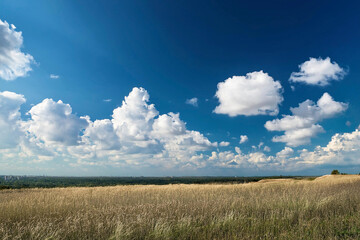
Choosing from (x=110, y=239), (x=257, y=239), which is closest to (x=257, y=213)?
(x=257, y=239)

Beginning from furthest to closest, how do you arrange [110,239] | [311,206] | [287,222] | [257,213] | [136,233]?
[311,206] → [257,213] → [287,222] → [136,233] → [110,239]

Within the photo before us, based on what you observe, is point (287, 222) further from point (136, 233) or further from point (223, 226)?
point (136, 233)

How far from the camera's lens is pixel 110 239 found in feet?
19.2

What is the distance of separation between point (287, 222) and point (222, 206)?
2.71m

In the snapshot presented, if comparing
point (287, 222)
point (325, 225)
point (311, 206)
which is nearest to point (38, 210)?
point (287, 222)

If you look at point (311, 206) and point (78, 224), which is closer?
point (78, 224)

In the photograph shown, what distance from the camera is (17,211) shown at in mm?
8867

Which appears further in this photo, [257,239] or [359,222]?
[359,222]

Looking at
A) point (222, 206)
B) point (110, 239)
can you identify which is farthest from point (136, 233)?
point (222, 206)

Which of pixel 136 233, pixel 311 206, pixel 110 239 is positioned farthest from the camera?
pixel 311 206

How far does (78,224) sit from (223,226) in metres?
4.23

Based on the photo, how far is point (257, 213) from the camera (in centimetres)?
870

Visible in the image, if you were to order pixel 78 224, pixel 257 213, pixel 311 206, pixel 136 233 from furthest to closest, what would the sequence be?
pixel 311 206
pixel 257 213
pixel 78 224
pixel 136 233

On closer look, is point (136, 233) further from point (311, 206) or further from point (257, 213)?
point (311, 206)
